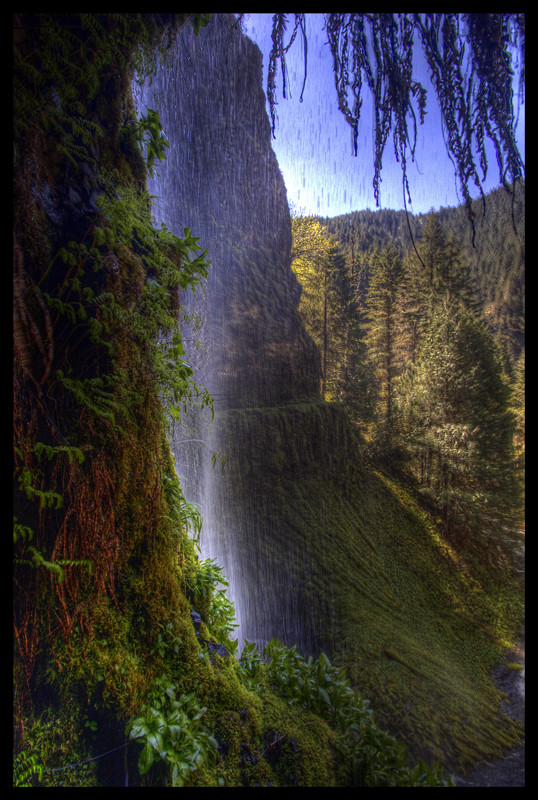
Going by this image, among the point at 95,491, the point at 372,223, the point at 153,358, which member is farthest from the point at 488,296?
the point at 95,491

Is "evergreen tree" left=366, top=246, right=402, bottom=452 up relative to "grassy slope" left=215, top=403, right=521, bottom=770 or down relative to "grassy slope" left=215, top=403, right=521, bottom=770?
up

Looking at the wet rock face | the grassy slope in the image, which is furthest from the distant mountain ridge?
the wet rock face

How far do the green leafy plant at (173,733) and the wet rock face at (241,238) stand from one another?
219 inches

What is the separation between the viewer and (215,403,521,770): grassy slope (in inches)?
98.2

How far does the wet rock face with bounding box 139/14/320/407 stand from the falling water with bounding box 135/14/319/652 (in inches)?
1.1

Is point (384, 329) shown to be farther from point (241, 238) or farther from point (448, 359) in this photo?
point (241, 238)

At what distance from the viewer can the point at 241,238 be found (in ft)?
25.9

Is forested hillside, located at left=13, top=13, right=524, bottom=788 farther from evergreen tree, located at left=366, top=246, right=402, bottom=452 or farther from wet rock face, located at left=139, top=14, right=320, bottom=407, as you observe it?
wet rock face, located at left=139, top=14, right=320, bottom=407

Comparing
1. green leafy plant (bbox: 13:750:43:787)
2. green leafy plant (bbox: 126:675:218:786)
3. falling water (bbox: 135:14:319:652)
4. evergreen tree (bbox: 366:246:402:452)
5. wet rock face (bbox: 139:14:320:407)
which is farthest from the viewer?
wet rock face (bbox: 139:14:320:407)

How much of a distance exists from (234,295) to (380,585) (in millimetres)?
6712

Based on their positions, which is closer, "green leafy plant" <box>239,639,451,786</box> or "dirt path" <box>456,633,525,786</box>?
"green leafy plant" <box>239,639,451,786</box>

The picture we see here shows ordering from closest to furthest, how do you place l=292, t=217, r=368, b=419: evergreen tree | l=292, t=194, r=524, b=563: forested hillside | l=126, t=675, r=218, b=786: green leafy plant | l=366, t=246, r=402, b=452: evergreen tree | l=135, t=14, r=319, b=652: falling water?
l=126, t=675, r=218, b=786: green leafy plant → l=292, t=194, r=524, b=563: forested hillside → l=366, t=246, r=402, b=452: evergreen tree → l=135, t=14, r=319, b=652: falling water → l=292, t=217, r=368, b=419: evergreen tree

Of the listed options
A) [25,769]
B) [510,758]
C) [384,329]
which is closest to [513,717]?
[510,758]

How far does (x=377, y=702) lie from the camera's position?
2781mm
